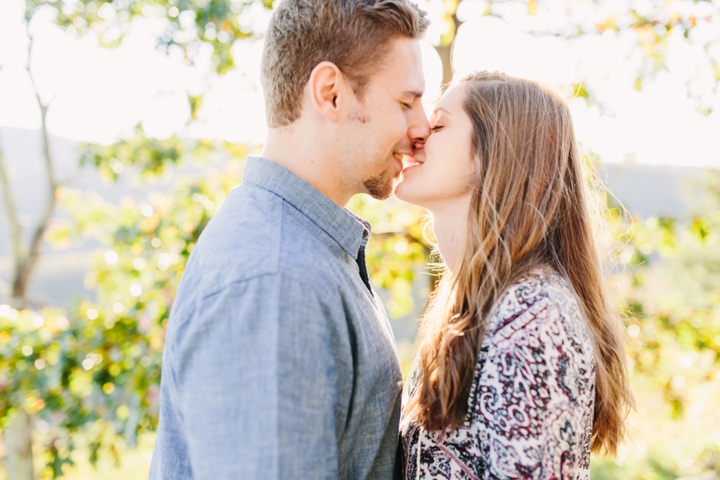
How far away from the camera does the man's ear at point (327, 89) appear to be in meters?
1.44

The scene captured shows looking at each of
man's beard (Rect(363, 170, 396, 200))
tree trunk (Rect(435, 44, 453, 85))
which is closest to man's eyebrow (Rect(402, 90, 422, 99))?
man's beard (Rect(363, 170, 396, 200))

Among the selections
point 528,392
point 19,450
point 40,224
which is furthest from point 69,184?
point 528,392

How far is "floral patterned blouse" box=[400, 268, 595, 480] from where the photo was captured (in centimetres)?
118

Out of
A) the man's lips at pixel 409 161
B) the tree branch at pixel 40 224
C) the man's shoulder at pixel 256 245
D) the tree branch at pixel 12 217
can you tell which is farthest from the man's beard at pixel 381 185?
the tree branch at pixel 12 217

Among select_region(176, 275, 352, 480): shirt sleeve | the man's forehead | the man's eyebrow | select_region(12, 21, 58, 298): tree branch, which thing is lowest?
select_region(12, 21, 58, 298): tree branch

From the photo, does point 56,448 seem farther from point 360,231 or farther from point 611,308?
point 611,308

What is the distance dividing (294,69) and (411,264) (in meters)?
2.72

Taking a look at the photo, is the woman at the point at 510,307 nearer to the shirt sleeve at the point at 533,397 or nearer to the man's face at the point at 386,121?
the shirt sleeve at the point at 533,397

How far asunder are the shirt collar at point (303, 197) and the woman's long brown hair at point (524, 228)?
38 cm

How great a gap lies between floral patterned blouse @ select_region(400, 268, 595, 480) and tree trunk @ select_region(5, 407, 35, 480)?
3.92 meters

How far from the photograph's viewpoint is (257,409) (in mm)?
936

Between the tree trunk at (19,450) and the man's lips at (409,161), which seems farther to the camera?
the tree trunk at (19,450)

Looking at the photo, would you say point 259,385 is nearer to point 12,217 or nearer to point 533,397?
point 533,397

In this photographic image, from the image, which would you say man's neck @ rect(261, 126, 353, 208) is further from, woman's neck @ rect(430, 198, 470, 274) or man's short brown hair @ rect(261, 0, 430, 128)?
woman's neck @ rect(430, 198, 470, 274)
